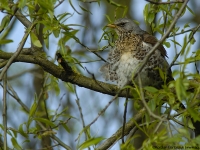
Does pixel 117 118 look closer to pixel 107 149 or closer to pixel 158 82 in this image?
pixel 158 82

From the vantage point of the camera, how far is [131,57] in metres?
4.79

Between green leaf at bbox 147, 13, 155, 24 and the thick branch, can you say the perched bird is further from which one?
green leaf at bbox 147, 13, 155, 24

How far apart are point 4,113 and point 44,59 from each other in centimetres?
75

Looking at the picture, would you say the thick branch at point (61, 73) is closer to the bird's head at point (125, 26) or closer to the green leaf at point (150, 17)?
the green leaf at point (150, 17)

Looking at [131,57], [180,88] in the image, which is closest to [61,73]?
[131,57]

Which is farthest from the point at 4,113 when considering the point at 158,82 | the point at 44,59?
the point at 158,82

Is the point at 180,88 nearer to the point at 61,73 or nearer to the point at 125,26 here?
the point at 61,73

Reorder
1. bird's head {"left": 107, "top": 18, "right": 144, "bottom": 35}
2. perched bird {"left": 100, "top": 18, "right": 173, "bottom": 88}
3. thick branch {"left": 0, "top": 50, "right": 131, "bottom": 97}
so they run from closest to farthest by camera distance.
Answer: thick branch {"left": 0, "top": 50, "right": 131, "bottom": 97} → perched bird {"left": 100, "top": 18, "right": 173, "bottom": 88} → bird's head {"left": 107, "top": 18, "right": 144, "bottom": 35}

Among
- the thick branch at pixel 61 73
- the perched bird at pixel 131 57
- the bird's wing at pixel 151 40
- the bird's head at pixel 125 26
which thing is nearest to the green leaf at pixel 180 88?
the thick branch at pixel 61 73

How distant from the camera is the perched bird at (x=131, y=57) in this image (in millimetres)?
4754

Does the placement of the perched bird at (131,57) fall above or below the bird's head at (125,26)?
below

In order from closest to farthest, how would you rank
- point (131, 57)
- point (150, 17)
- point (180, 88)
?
point (180, 88) < point (150, 17) < point (131, 57)

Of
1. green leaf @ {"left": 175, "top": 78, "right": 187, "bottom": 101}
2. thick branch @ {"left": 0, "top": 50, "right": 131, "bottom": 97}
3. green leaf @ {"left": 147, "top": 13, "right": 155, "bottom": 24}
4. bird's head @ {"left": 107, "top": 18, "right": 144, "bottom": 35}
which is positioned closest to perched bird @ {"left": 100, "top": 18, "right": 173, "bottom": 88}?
bird's head @ {"left": 107, "top": 18, "right": 144, "bottom": 35}

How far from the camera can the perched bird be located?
15.6 ft
